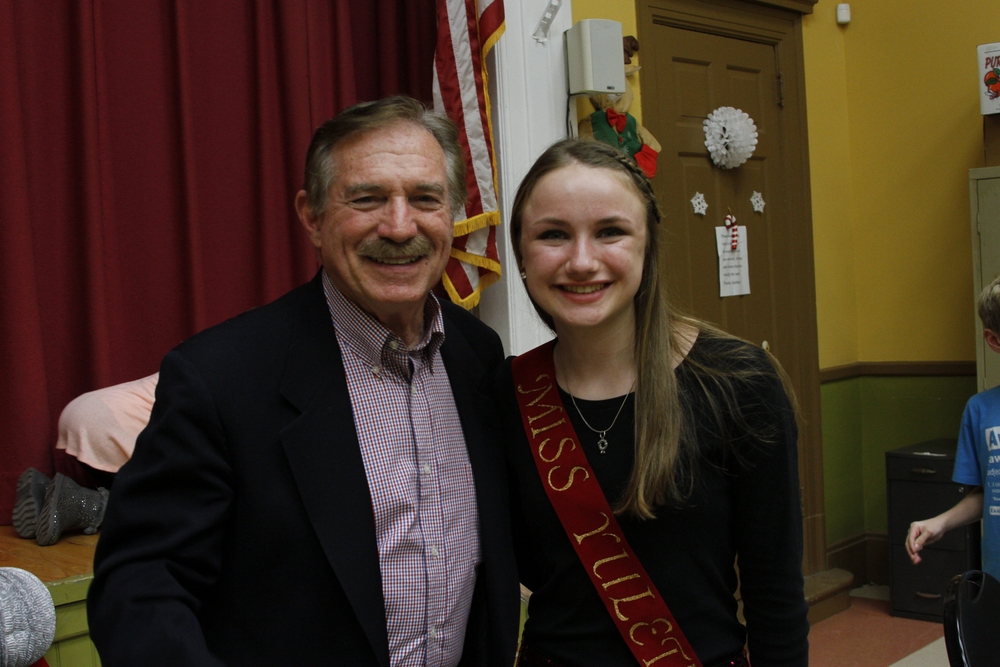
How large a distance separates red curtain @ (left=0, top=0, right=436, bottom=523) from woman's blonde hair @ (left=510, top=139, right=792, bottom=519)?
1.58m

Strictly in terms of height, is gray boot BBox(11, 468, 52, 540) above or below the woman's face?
below

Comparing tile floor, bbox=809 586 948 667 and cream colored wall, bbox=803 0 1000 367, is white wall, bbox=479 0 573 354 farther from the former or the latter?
cream colored wall, bbox=803 0 1000 367

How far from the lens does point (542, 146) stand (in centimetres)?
336

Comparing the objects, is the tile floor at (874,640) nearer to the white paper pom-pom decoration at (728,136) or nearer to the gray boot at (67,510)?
the white paper pom-pom decoration at (728,136)

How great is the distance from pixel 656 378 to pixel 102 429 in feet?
5.36

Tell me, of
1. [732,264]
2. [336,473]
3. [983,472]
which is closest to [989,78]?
[732,264]

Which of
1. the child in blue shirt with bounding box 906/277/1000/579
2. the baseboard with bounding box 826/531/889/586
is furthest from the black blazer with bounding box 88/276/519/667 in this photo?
the baseboard with bounding box 826/531/889/586

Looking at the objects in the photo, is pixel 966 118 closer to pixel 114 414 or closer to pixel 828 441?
pixel 828 441

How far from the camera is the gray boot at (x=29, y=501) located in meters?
2.29

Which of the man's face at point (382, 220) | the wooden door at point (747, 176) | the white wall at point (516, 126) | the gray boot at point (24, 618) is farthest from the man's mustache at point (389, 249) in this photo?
the wooden door at point (747, 176)

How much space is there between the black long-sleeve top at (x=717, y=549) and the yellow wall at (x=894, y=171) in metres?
3.75

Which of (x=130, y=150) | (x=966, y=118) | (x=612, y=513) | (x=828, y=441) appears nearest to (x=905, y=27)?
(x=966, y=118)

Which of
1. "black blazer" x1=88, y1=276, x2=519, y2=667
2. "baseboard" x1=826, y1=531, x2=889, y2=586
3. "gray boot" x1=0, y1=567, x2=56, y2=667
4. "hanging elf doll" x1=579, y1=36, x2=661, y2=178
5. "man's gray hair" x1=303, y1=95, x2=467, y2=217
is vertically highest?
"hanging elf doll" x1=579, y1=36, x2=661, y2=178

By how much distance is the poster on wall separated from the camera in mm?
4230
